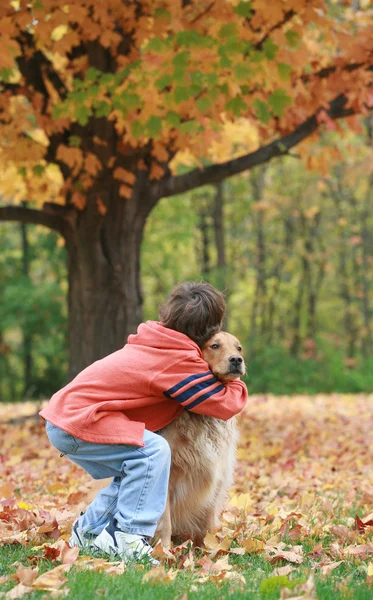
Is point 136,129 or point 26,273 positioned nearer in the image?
point 136,129

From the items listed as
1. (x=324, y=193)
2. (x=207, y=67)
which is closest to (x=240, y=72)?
(x=207, y=67)

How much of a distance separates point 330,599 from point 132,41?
6.98 meters

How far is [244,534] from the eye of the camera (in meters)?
4.36

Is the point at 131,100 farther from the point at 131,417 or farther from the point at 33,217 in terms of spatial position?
the point at 131,417

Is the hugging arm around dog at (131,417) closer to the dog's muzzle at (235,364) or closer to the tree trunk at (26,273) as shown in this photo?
the dog's muzzle at (235,364)

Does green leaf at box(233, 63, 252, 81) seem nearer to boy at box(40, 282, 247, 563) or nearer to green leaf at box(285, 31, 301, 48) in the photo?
green leaf at box(285, 31, 301, 48)

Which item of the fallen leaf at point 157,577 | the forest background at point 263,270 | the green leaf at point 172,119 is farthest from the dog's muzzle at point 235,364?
the forest background at point 263,270

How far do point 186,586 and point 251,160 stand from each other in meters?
6.52

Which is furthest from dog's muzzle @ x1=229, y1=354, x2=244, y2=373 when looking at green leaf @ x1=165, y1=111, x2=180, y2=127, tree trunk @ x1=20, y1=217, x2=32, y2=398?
tree trunk @ x1=20, y1=217, x2=32, y2=398

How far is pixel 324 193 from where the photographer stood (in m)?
23.1

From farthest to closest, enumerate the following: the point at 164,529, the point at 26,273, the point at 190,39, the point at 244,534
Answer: the point at 26,273, the point at 190,39, the point at 244,534, the point at 164,529

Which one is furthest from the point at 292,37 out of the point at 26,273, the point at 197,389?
the point at 26,273

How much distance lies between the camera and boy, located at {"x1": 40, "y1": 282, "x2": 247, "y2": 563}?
149 inches

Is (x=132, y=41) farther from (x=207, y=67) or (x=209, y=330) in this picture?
(x=209, y=330)
